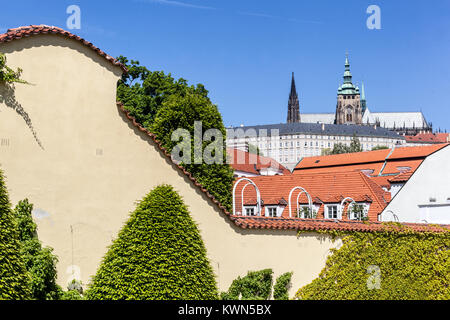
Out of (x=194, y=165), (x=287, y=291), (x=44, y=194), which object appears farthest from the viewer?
(x=194, y=165)

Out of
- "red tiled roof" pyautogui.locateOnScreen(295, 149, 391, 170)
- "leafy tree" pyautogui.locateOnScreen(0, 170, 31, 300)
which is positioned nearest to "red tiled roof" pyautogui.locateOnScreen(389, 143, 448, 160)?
"red tiled roof" pyautogui.locateOnScreen(295, 149, 391, 170)

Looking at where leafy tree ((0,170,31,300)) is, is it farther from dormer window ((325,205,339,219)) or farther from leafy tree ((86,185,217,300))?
dormer window ((325,205,339,219))

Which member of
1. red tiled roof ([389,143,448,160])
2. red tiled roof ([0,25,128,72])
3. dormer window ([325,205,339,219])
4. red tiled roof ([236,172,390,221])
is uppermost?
red tiled roof ([389,143,448,160])

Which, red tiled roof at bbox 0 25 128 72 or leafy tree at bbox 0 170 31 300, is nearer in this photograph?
leafy tree at bbox 0 170 31 300

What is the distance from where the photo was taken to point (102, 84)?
16141 millimetres

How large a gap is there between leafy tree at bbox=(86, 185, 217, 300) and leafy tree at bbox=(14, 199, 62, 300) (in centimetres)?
91

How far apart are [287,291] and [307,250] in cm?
135

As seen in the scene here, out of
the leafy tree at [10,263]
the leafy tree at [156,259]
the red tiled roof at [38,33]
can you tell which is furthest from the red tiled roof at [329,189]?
the leafy tree at [10,263]

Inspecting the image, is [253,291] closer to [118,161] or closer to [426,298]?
[118,161]

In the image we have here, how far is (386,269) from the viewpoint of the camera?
20109 mm

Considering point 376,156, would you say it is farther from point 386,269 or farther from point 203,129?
point 386,269

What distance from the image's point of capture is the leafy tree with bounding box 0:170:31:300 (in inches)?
452
